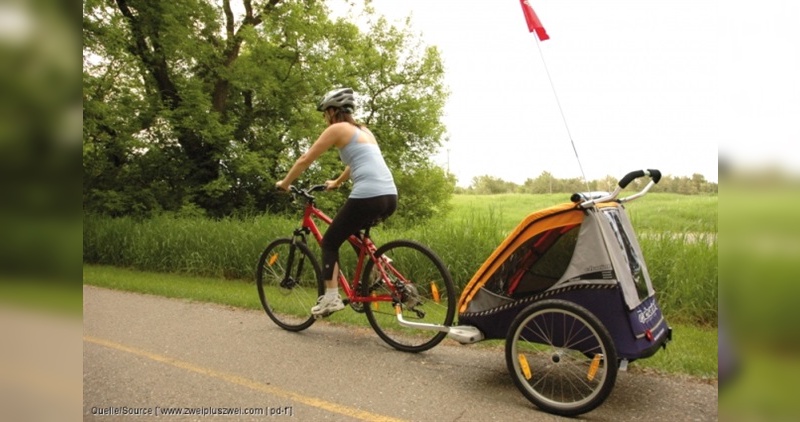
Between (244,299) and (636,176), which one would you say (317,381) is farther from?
(244,299)

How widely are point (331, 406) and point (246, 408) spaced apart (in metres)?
0.52

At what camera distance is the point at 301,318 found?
4.80 metres

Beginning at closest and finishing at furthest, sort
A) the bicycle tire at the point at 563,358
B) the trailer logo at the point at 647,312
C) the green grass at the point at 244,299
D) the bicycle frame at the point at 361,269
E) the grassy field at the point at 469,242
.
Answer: the bicycle tire at the point at 563,358
the trailer logo at the point at 647,312
the green grass at the point at 244,299
the bicycle frame at the point at 361,269
the grassy field at the point at 469,242

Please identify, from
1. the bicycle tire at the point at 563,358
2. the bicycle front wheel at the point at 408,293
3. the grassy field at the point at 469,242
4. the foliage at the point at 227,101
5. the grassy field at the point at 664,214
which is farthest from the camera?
the foliage at the point at 227,101

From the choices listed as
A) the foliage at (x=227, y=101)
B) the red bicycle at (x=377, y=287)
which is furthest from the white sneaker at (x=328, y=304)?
the foliage at (x=227, y=101)

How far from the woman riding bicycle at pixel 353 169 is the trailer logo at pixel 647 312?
6.22 ft

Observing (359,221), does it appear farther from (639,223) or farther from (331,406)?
(639,223)

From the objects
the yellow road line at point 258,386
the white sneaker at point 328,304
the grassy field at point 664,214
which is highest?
the grassy field at point 664,214

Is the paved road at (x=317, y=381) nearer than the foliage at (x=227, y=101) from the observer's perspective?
Yes

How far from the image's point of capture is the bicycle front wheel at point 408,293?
3912 millimetres

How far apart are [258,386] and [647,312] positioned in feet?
8.13

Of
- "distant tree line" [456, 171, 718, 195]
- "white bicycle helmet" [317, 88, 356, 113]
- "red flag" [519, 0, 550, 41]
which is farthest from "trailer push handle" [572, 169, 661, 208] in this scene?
"white bicycle helmet" [317, 88, 356, 113]

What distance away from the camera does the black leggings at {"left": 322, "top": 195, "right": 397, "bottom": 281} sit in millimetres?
3955

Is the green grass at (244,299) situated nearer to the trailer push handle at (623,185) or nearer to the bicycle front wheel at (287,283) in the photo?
the bicycle front wheel at (287,283)
